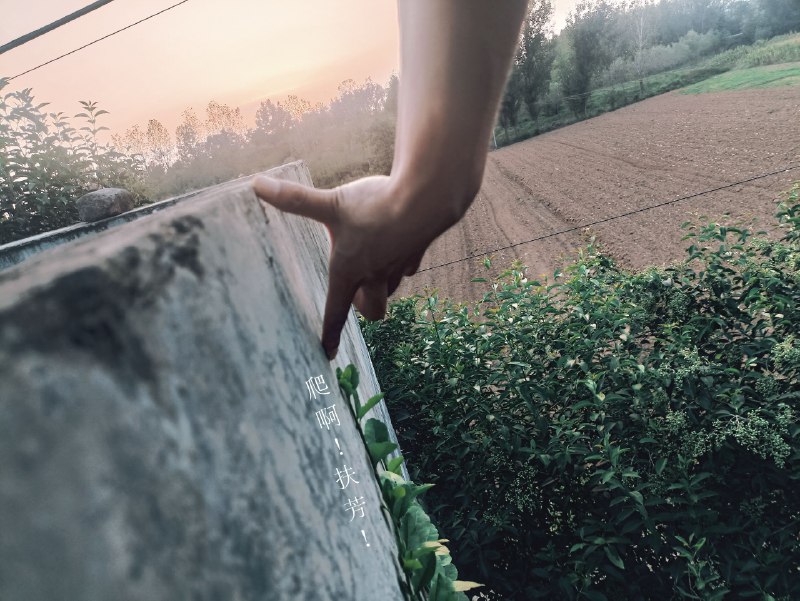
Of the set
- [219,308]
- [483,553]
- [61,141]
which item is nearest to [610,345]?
[483,553]

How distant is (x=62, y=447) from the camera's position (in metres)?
0.44

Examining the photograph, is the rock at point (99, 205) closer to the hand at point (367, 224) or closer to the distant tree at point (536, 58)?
the hand at point (367, 224)

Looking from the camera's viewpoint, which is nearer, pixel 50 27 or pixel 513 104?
pixel 50 27

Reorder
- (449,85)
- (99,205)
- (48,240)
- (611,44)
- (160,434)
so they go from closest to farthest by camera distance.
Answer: (160,434) < (449,85) < (48,240) < (99,205) < (611,44)

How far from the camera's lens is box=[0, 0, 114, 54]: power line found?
311 centimetres

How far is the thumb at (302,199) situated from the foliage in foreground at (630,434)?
6.55 ft

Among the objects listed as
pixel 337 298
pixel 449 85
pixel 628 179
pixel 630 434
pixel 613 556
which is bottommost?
pixel 628 179

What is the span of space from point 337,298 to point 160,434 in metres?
0.41

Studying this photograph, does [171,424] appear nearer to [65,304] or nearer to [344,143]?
[65,304]

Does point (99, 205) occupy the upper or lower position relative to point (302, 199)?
upper

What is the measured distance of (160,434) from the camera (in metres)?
0.51

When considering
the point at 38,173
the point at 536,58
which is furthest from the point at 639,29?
the point at 38,173

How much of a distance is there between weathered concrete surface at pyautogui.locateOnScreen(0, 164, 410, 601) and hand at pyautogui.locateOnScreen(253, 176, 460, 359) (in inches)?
4.5

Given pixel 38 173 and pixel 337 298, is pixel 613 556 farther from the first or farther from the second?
pixel 38 173
